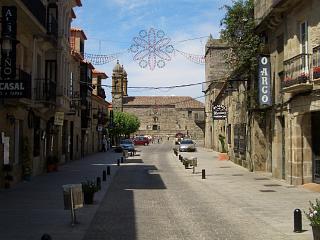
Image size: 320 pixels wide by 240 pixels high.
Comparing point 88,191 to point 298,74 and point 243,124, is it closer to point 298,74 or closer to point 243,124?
point 298,74

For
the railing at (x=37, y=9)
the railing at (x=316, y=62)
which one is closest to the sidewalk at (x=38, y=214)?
the railing at (x=37, y=9)

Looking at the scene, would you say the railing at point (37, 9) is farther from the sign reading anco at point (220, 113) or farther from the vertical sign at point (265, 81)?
the sign reading anco at point (220, 113)

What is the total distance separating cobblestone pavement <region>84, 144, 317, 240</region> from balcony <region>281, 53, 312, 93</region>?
3.90 m

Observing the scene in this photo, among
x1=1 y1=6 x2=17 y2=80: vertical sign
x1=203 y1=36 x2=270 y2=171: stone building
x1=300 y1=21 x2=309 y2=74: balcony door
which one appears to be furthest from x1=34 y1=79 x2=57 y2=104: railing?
x1=300 y1=21 x2=309 y2=74: balcony door

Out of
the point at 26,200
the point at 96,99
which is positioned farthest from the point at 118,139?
the point at 26,200

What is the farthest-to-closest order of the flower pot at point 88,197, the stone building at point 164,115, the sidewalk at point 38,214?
1. the stone building at point 164,115
2. the flower pot at point 88,197
3. the sidewalk at point 38,214

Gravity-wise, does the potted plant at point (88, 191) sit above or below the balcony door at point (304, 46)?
below

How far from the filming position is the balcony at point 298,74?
19.7 metres

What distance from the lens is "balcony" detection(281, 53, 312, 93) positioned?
19.7 meters

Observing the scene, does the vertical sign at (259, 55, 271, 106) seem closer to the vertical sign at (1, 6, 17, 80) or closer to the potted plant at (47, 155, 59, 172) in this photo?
the potted plant at (47, 155, 59, 172)

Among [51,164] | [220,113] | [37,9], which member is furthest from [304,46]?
[220,113]

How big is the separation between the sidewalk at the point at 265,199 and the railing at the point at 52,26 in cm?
1078

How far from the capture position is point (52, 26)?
28156 millimetres

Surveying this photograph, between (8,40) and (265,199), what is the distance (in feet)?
33.9
